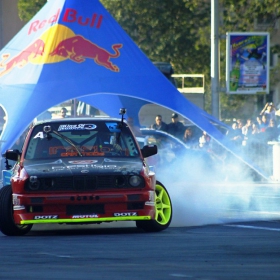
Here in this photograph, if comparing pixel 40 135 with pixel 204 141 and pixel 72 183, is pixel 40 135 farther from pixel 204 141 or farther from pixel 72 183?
pixel 204 141

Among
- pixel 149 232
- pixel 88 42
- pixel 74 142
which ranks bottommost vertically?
pixel 149 232

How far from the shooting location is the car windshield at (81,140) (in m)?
13.9

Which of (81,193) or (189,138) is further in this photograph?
(189,138)

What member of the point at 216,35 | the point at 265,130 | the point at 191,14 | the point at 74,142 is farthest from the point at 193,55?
the point at 74,142

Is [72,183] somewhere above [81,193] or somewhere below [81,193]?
above

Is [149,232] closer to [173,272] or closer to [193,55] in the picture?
[173,272]

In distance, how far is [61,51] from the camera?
76.2ft

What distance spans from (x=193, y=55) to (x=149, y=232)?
44.5 m

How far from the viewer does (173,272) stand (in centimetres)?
921

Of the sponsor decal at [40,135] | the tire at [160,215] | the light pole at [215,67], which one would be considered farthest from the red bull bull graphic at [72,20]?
the tire at [160,215]

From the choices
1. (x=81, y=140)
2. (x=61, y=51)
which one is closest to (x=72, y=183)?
(x=81, y=140)

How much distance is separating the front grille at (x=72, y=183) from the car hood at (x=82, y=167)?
0.06 m

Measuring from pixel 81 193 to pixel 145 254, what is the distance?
2.38 m

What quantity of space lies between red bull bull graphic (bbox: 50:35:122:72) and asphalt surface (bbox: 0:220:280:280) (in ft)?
31.1
